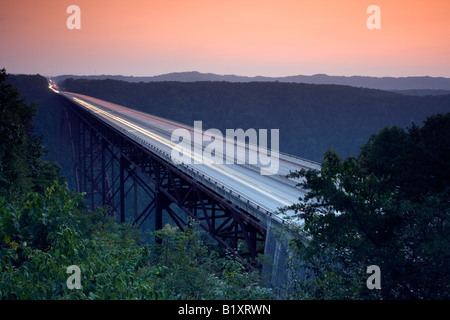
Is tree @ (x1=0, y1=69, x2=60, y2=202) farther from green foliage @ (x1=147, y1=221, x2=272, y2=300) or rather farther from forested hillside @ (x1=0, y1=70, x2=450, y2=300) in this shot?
green foliage @ (x1=147, y1=221, x2=272, y2=300)

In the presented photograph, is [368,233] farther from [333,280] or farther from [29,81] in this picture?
[29,81]

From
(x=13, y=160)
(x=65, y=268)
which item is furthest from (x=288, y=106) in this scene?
(x=65, y=268)

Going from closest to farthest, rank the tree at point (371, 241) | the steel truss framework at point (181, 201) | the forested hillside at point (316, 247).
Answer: the forested hillside at point (316, 247)
the tree at point (371, 241)
the steel truss framework at point (181, 201)

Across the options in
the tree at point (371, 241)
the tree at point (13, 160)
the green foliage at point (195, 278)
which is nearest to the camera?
the tree at point (371, 241)

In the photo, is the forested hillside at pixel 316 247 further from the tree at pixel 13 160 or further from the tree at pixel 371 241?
the tree at pixel 13 160

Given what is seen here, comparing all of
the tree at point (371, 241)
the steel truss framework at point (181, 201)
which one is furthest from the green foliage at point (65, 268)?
the steel truss framework at point (181, 201)

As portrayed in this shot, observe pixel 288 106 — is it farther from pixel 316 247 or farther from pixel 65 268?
pixel 65 268

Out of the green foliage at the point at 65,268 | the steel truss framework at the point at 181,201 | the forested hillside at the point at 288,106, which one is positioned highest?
the forested hillside at the point at 288,106

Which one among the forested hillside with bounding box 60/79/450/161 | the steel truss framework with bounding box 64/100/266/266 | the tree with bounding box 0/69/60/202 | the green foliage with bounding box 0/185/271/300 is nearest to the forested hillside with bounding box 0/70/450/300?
the green foliage with bounding box 0/185/271/300
